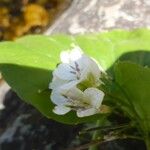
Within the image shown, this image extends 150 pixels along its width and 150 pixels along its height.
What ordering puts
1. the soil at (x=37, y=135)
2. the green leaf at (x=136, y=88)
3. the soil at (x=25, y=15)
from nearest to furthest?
the green leaf at (x=136, y=88) → the soil at (x=37, y=135) → the soil at (x=25, y=15)

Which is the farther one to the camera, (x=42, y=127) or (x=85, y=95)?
(x=42, y=127)

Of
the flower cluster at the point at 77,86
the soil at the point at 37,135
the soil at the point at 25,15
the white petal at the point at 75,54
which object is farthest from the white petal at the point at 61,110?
the soil at the point at 25,15

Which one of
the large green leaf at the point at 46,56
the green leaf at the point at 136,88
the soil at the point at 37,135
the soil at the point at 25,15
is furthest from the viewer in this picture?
the soil at the point at 25,15

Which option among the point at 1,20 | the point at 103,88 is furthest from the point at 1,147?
the point at 1,20

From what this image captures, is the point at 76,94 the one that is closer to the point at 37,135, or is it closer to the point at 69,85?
the point at 69,85

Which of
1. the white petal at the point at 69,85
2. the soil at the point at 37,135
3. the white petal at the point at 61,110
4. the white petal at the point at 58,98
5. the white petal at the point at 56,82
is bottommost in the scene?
the soil at the point at 37,135

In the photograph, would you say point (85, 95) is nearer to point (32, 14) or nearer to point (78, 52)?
point (78, 52)

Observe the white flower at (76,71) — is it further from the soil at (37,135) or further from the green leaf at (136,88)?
the soil at (37,135)

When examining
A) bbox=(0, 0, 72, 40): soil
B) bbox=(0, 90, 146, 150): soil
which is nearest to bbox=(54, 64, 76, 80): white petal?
bbox=(0, 90, 146, 150): soil
